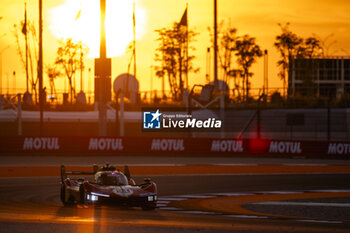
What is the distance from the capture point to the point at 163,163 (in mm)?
30719

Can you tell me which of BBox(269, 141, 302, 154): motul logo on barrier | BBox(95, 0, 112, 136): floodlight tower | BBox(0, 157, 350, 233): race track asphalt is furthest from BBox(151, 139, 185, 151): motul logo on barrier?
BBox(0, 157, 350, 233): race track asphalt

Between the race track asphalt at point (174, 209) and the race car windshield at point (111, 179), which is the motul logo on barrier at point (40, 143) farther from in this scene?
the race car windshield at point (111, 179)

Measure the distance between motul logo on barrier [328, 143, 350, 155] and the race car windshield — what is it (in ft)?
61.8

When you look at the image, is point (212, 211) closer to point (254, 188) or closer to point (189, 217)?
point (189, 217)

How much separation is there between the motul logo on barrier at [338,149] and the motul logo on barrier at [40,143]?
1310 cm

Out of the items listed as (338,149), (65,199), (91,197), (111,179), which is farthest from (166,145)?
(91,197)

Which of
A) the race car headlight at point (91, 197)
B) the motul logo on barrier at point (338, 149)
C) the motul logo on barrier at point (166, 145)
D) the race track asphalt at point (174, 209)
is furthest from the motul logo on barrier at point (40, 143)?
the race car headlight at point (91, 197)

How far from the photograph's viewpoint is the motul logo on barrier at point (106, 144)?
33.5 metres

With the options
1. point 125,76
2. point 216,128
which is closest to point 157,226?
point 216,128

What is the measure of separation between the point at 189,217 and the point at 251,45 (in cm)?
5790

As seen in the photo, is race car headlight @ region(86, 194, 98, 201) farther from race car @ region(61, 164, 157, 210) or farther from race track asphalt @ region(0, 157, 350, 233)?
race track asphalt @ region(0, 157, 350, 233)

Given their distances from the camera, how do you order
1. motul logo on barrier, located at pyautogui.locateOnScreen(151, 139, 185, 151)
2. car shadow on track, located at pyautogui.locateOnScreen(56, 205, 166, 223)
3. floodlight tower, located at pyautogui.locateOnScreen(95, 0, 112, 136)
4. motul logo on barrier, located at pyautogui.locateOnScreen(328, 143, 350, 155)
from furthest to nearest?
motul logo on barrier, located at pyautogui.locateOnScreen(151, 139, 185, 151) → motul logo on barrier, located at pyautogui.locateOnScreen(328, 143, 350, 155) → floodlight tower, located at pyautogui.locateOnScreen(95, 0, 112, 136) → car shadow on track, located at pyautogui.locateOnScreen(56, 205, 166, 223)

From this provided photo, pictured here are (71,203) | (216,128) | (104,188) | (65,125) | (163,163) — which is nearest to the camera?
(104,188)

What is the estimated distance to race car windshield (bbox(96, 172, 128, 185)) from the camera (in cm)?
1602
